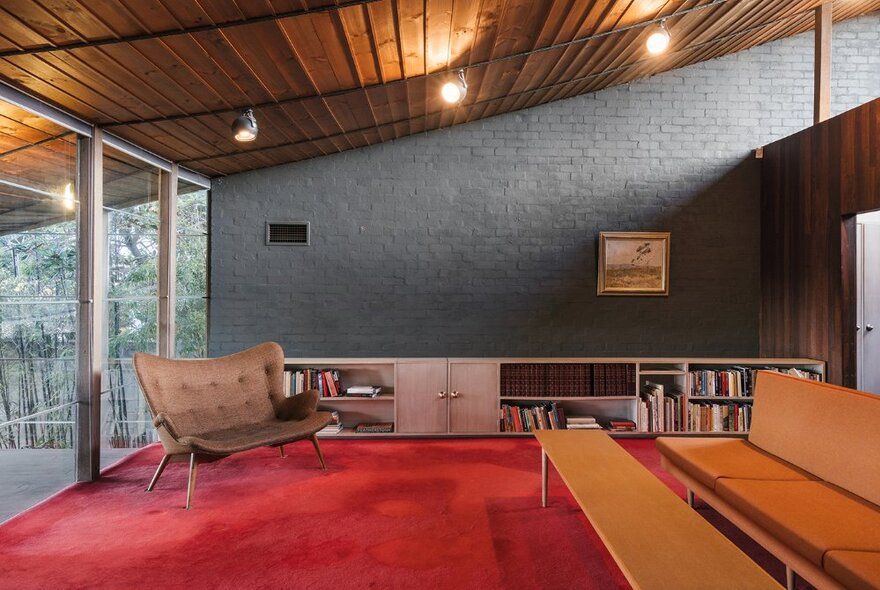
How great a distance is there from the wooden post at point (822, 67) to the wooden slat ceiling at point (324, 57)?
0.20m

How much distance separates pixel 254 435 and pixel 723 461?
3030 mm

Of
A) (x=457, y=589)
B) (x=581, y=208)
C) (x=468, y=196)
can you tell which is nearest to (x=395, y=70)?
A: (x=468, y=196)

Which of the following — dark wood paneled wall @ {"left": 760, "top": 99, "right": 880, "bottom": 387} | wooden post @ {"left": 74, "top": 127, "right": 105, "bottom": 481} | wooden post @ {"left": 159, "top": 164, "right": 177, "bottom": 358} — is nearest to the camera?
wooden post @ {"left": 74, "top": 127, "right": 105, "bottom": 481}

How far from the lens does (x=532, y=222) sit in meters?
5.14

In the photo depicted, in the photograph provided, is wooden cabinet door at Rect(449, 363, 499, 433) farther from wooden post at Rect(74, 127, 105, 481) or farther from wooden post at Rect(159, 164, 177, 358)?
wooden post at Rect(74, 127, 105, 481)

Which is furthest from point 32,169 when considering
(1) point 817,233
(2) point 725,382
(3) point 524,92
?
(1) point 817,233

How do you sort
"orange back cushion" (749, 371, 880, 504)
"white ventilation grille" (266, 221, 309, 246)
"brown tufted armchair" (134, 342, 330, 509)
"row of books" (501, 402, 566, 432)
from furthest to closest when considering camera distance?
"white ventilation grille" (266, 221, 309, 246), "row of books" (501, 402, 566, 432), "brown tufted armchair" (134, 342, 330, 509), "orange back cushion" (749, 371, 880, 504)

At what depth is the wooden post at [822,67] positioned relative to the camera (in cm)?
462

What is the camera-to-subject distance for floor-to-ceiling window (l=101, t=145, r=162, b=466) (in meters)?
3.89

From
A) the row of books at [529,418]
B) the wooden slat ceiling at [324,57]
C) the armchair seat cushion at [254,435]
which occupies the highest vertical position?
the wooden slat ceiling at [324,57]

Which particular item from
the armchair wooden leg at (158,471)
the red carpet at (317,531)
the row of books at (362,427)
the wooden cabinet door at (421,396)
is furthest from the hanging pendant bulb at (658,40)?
the armchair wooden leg at (158,471)

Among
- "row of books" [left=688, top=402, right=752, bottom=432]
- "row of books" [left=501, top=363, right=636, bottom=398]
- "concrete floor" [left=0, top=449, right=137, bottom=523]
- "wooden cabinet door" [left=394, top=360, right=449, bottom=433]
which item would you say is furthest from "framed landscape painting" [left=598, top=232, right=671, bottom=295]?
"concrete floor" [left=0, top=449, right=137, bottom=523]

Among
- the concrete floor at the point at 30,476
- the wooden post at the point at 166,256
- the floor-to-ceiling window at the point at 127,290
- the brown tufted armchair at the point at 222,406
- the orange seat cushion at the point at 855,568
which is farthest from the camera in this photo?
the wooden post at the point at 166,256

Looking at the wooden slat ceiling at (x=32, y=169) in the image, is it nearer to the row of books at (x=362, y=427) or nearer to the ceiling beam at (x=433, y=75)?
the ceiling beam at (x=433, y=75)
